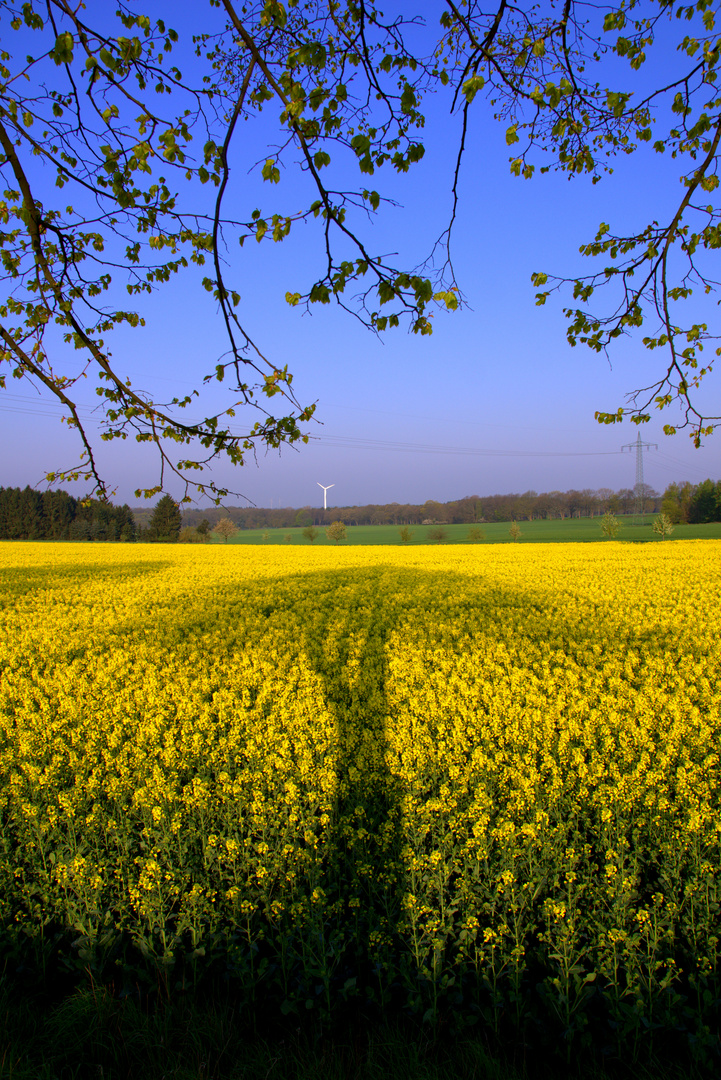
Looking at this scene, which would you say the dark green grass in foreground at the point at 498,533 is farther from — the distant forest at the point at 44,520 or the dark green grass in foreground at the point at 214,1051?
the dark green grass in foreground at the point at 214,1051

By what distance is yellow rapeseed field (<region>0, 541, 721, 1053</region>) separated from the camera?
119 inches

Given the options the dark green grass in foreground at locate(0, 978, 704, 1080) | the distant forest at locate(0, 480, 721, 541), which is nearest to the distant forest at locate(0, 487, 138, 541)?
the distant forest at locate(0, 480, 721, 541)

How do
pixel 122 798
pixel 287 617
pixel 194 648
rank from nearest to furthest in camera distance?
1. pixel 122 798
2. pixel 194 648
3. pixel 287 617

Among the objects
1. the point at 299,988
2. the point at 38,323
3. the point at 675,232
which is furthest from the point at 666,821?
the point at 38,323

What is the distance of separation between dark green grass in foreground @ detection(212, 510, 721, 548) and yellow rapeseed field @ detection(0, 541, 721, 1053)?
46.4m

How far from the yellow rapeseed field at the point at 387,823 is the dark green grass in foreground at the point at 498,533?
46382 millimetres

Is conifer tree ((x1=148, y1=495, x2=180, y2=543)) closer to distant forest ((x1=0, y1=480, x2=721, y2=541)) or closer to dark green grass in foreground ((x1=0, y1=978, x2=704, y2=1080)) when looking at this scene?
distant forest ((x1=0, y1=480, x2=721, y2=541))

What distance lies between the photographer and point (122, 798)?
455 centimetres

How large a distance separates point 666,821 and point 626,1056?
5.71ft

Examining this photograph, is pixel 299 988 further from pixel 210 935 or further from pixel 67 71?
pixel 67 71

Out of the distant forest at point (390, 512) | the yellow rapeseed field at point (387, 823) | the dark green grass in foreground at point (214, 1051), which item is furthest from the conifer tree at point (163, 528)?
the dark green grass in foreground at point (214, 1051)

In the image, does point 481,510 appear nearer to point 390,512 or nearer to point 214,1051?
point 390,512

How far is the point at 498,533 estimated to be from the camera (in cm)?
7112

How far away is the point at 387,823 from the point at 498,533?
229ft
